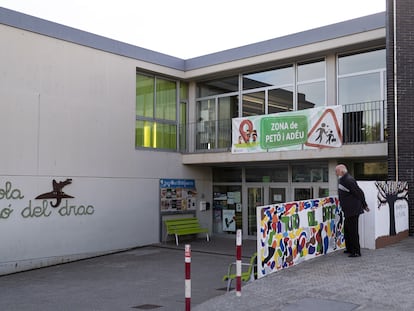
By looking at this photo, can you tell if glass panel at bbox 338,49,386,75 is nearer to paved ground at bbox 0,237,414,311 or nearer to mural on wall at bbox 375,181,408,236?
mural on wall at bbox 375,181,408,236

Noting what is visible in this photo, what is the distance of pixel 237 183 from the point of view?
17609mm

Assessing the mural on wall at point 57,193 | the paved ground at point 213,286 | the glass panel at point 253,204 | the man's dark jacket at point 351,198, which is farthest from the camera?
the glass panel at point 253,204

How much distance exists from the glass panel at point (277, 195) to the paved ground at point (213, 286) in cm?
431

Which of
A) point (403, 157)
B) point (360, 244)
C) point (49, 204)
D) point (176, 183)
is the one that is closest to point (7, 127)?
point (49, 204)

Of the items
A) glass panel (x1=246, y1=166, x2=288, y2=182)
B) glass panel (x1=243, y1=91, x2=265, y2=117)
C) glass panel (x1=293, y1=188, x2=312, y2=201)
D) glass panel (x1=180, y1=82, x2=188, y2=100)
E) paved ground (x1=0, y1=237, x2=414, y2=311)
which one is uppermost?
glass panel (x1=180, y1=82, x2=188, y2=100)

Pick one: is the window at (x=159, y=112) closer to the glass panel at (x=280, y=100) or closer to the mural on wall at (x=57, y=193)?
the mural on wall at (x=57, y=193)

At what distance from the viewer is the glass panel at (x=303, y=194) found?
1568cm

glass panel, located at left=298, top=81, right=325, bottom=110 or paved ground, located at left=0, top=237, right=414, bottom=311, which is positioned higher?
glass panel, located at left=298, top=81, right=325, bottom=110

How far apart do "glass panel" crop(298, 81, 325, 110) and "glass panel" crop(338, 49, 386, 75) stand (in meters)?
0.79

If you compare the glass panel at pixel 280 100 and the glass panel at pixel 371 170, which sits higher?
the glass panel at pixel 280 100

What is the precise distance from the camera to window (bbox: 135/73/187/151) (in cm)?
1593

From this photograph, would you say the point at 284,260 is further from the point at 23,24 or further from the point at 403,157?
the point at 23,24

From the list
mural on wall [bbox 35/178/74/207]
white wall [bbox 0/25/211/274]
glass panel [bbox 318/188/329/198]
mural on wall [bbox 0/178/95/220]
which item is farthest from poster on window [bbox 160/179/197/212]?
glass panel [bbox 318/188/329/198]

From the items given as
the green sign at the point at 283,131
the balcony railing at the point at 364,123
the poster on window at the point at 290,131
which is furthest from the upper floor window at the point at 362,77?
the green sign at the point at 283,131
